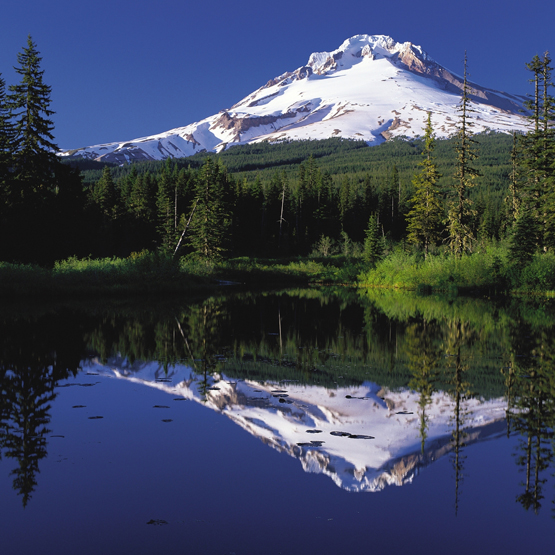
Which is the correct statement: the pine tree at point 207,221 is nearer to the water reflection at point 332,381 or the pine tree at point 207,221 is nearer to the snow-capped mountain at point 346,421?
the water reflection at point 332,381

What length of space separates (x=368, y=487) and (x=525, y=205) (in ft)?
A: 123

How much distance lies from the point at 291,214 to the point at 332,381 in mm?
80123

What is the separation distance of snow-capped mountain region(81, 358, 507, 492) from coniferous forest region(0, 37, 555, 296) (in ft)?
77.4

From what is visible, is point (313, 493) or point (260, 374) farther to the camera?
point (260, 374)

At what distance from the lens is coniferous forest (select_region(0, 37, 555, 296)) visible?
30969 mm

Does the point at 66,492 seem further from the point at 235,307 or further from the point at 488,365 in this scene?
the point at 235,307

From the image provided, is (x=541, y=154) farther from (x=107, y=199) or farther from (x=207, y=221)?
(x=107, y=199)

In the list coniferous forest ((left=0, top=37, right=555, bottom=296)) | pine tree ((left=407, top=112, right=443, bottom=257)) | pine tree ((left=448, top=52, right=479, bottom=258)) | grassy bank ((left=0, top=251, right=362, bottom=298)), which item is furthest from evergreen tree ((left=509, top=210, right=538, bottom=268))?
grassy bank ((left=0, top=251, right=362, bottom=298))

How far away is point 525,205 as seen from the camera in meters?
37.7

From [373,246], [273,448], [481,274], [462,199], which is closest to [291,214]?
[373,246]

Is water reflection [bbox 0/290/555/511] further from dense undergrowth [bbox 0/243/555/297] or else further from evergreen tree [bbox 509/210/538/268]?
evergreen tree [bbox 509/210/538/268]

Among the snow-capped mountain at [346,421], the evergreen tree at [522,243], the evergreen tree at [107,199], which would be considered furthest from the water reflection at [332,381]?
the evergreen tree at [107,199]

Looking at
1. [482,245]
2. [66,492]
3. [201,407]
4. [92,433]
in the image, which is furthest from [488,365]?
[482,245]

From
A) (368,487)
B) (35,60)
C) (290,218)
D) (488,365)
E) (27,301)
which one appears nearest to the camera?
(368,487)
